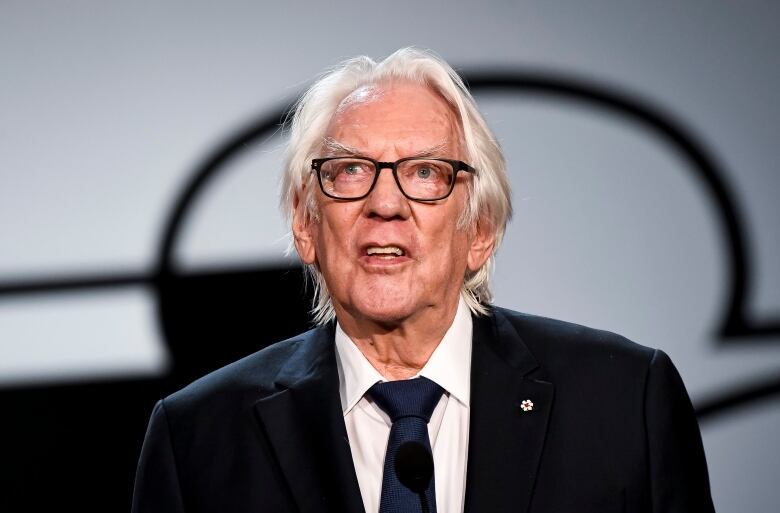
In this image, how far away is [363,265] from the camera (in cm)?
156

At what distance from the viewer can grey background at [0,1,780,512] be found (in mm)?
2225

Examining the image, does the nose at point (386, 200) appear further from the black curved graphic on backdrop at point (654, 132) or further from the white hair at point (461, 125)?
the black curved graphic on backdrop at point (654, 132)

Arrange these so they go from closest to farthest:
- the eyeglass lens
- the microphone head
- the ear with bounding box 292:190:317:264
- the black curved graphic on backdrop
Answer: the microphone head → the eyeglass lens → the ear with bounding box 292:190:317:264 → the black curved graphic on backdrop

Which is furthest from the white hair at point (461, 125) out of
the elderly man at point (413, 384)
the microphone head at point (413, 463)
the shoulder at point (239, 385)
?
the microphone head at point (413, 463)

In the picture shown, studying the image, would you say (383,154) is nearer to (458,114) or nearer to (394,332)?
(458,114)

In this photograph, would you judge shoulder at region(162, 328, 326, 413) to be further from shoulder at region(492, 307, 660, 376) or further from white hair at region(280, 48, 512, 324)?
shoulder at region(492, 307, 660, 376)

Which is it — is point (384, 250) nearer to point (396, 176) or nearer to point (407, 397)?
point (396, 176)

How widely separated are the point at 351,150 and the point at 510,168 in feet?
2.35

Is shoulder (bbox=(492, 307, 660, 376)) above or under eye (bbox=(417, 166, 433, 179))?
under

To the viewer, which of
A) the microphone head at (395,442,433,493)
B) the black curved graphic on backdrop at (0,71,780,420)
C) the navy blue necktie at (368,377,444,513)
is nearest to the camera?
the microphone head at (395,442,433,493)

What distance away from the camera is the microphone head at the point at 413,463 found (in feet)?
4.40

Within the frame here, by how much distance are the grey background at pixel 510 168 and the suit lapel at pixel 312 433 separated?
0.60 m

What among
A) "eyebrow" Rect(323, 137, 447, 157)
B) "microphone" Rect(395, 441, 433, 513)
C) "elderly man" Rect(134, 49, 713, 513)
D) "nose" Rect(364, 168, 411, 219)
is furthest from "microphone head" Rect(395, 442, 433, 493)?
"eyebrow" Rect(323, 137, 447, 157)

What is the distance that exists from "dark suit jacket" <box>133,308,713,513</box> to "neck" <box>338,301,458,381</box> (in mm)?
62
